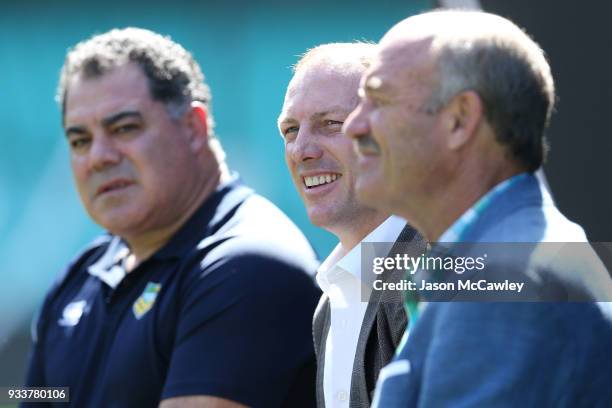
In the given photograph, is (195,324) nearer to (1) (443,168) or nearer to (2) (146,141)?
(2) (146,141)

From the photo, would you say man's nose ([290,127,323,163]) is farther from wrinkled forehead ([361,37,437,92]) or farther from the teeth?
wrinkled forehead ([361,37,437,92])

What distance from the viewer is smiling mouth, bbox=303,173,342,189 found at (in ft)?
→ 8.35

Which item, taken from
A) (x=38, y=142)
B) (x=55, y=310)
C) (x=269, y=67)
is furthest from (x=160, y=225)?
(x=38, y=142)

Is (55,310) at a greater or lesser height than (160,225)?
lesser

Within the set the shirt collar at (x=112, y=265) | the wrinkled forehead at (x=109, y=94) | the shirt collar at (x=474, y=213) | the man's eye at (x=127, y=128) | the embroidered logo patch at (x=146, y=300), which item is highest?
the wrinkled forehead at (x=109, y=94)

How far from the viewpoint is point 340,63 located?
2555 mm

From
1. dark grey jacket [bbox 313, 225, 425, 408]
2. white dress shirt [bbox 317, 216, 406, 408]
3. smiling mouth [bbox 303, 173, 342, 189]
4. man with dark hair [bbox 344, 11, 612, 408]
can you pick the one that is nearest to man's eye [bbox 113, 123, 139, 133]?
smiling mouth [bbox 303, 173, 342, 189]

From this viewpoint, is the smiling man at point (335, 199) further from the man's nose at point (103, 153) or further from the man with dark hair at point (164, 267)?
the man's nose at point (103, 153)

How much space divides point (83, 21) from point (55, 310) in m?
1.62

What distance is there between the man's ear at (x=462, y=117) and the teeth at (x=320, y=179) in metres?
0.94

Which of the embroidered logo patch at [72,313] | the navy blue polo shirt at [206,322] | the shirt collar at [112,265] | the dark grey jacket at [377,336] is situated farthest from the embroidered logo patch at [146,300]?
the dark grey jacket at [377,336]

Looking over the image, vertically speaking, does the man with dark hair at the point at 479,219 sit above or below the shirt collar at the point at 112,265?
above

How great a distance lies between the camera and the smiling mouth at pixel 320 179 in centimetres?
254

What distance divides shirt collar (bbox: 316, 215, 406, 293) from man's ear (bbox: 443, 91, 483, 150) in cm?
79
